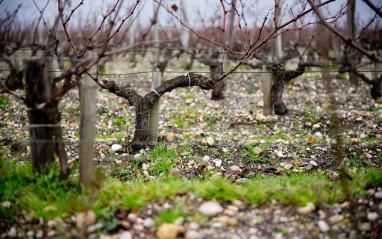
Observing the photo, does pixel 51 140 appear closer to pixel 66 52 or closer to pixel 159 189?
pixel 159 189

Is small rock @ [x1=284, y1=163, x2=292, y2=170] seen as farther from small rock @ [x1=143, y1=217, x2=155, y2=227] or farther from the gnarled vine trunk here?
small rock @ [x1=143, y1=217, x2=155, y2=227]

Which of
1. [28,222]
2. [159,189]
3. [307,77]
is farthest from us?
[307,77]

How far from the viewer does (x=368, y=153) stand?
160 inches

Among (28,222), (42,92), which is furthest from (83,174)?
(42,92)

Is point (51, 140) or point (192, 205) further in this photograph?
point (51, 140)

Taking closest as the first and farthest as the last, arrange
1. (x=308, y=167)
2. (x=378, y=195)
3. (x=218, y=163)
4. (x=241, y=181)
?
1. (x=378, y=195)
2. (x=241, y=181)
3. (x=308, y=167)
4. (x=218, y=163)

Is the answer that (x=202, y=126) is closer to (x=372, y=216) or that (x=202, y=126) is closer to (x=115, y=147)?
(x=115, y=147)

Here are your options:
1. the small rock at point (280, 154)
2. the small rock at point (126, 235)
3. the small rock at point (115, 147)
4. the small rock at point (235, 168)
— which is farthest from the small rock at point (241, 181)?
the small rock at point (115, 147)

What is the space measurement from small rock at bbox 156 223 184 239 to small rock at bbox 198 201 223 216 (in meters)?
0.24

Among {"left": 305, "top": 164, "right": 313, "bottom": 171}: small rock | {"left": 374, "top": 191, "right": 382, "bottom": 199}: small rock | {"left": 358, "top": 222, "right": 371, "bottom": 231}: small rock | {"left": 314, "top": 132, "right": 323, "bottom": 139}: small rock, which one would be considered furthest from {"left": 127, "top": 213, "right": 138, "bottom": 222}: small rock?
{"left": 314, "top": 132, "right": 323, "bottom": 139}: small rock

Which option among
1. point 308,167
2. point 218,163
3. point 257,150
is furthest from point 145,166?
point 308,167

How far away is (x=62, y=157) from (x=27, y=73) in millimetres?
804

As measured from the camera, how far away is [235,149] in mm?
4324

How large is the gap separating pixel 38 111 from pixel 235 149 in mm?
2707
